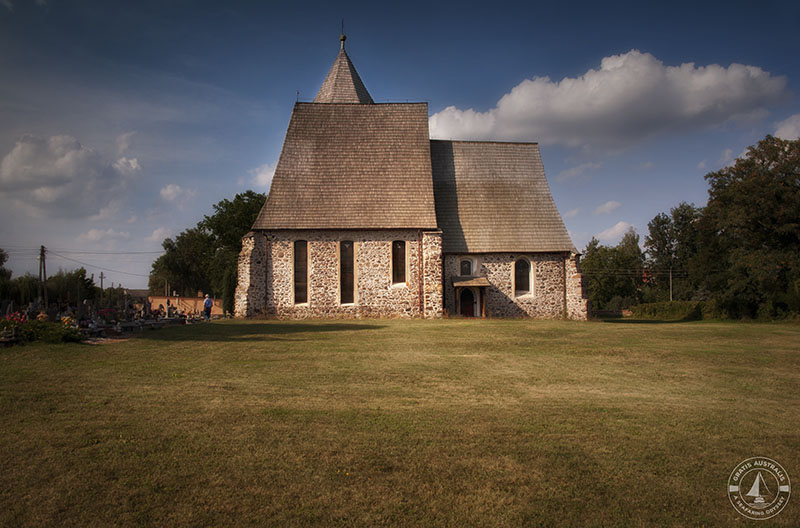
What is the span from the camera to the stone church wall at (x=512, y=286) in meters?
28.6

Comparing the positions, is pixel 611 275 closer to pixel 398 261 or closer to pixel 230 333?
pixel 398 261

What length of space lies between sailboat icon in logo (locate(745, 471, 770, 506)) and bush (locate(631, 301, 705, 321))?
35.6 metres

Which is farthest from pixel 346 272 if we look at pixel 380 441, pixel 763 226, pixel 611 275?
pixel 611 275

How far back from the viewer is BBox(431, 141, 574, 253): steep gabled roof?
1134 inches

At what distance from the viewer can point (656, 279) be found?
65.4 metres

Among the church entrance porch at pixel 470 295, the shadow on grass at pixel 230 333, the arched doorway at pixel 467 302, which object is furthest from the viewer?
the arched doorway at pixel 467 302

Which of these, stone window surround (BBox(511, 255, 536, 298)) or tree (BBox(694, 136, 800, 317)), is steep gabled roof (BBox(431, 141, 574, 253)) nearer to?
stone window surround (BBox(511, 255, 536, 298))

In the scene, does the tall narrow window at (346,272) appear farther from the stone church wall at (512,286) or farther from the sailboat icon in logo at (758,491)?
the sailboat icon in logo at (758,491)

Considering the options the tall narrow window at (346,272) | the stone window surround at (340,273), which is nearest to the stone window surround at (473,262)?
the stone window surround at (340,273)

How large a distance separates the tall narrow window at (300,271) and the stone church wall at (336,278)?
0.22 metres

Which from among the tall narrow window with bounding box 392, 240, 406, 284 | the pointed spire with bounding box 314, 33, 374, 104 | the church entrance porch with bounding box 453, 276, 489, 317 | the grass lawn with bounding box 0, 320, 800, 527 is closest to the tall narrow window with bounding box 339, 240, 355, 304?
the tall narrow window with bounding box 392, 240, 406, 284

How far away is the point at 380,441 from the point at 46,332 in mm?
12311

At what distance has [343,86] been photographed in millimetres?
33281

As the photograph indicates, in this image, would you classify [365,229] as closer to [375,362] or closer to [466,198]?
[466,198]
